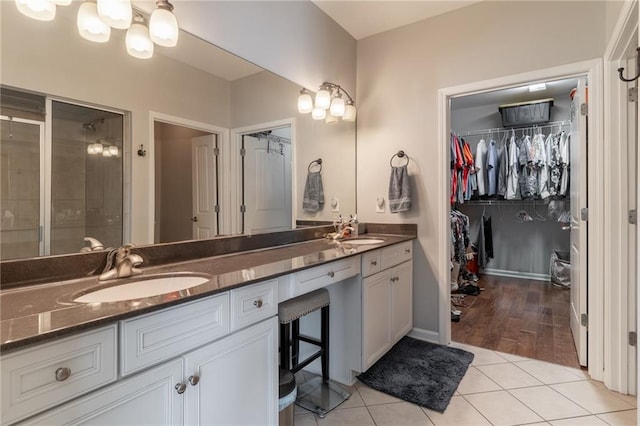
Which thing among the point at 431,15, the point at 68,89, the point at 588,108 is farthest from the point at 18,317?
the point at 431,15

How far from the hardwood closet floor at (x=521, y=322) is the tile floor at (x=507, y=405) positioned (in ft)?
1.07

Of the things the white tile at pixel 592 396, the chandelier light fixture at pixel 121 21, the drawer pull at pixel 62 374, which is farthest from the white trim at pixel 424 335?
the chandelier light fixture at pixel 121 21

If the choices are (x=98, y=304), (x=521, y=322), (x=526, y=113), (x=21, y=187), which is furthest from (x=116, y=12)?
(x=526, y=113)

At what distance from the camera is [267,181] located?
7.22 ft

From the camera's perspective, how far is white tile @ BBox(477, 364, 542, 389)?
202cm

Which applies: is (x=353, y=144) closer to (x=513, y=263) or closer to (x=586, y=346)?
(x=586, y=346)

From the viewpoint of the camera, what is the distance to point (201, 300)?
1.04 metres

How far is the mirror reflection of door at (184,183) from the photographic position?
5.11 ft

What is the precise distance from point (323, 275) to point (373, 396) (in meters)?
0.86

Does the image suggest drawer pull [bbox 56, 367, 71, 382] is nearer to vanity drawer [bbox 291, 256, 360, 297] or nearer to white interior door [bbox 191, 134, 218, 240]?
vanity drawer [bbox 291, 256, 360, 297]

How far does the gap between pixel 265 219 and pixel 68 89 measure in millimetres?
1195

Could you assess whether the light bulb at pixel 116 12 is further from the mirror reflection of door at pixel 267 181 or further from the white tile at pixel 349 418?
the white tile at pixel 349 418

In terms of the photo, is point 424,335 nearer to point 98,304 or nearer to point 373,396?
point 373,396

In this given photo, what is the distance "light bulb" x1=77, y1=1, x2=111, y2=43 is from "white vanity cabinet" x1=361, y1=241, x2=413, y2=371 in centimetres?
165
